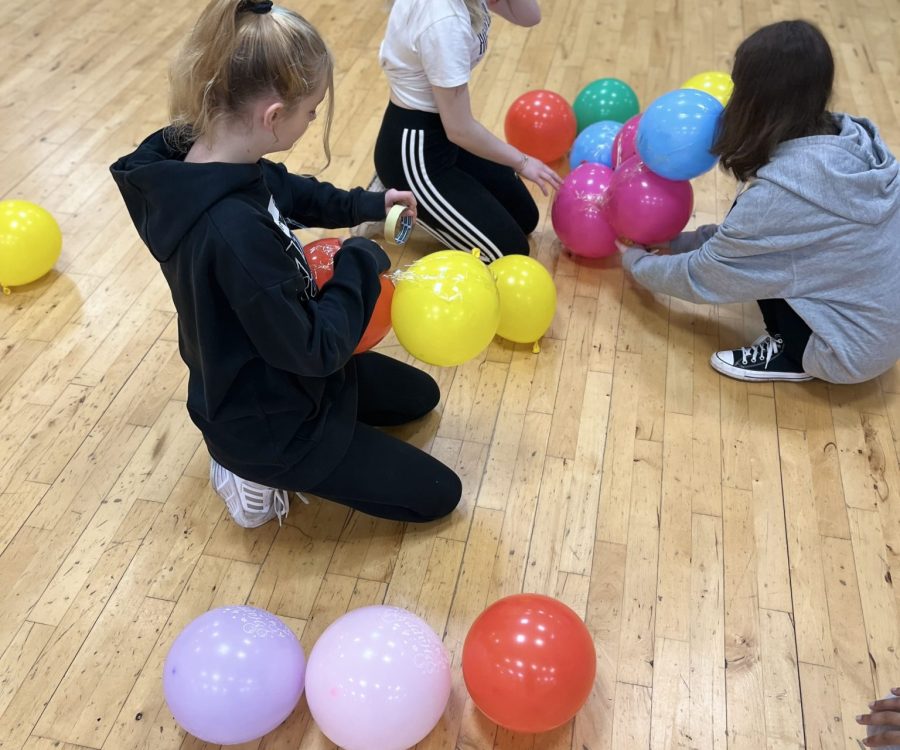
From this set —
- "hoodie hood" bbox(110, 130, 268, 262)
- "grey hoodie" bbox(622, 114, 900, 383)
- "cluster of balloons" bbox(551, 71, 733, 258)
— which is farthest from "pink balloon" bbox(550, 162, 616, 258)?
"hoodie hood" bbox(110, 130, 268, 262)

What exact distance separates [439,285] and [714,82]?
4.07 feet

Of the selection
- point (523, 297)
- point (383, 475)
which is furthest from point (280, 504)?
point (523, 297)

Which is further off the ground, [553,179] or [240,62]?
[240,62]

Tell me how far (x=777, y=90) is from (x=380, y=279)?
3.15ft

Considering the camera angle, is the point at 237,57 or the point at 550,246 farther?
the point at 550,246

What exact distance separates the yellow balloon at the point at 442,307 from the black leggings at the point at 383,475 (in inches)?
7.8

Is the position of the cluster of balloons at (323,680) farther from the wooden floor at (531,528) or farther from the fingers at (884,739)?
the fingers at (884,739)

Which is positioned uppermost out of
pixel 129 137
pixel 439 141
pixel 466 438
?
pixel 439 141

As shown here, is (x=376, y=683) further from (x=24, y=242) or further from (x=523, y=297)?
(x=24, y=242)

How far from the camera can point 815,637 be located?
1634mm

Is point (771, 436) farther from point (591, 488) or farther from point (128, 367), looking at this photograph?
point (128, 367)

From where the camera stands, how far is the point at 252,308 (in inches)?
52.1

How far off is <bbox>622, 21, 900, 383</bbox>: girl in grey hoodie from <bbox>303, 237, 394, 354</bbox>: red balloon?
84 cm

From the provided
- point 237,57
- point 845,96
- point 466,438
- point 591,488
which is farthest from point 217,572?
point 845,96
